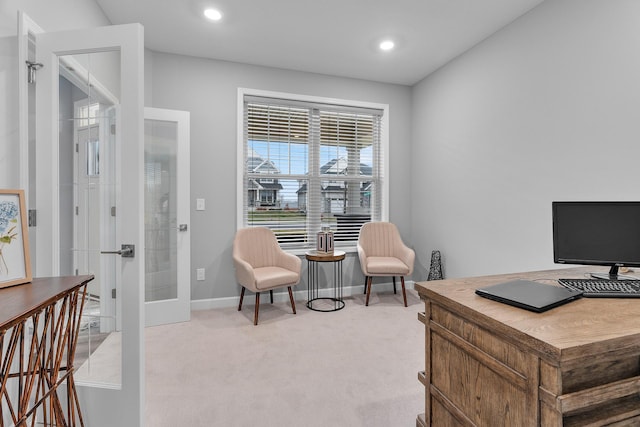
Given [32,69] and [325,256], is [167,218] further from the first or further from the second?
[32,69]

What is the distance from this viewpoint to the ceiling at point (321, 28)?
2.59 metres

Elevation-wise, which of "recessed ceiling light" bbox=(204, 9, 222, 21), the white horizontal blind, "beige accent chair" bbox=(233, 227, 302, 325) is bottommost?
"beige accent chair" bbox=(233, 227, 302, 325)

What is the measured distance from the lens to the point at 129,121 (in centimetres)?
156

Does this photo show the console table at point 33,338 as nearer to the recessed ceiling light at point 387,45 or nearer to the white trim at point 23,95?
the white trim at point 23,95

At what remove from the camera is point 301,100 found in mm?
3846

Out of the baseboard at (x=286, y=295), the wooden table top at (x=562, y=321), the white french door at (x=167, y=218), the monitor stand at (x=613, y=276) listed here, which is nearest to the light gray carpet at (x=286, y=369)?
the baseboard at (x=286, y=295)

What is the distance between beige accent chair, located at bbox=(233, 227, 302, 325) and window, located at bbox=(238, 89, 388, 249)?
22cm

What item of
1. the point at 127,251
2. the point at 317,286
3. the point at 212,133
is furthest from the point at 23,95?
the point at 317,286

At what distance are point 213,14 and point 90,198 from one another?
6.16 ft

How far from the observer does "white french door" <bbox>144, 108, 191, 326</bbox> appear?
3121 millimetres

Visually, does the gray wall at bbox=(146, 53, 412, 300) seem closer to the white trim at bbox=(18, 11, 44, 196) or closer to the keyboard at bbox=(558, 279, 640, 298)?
the white trim at bbox=(18, 11, 44, 196)

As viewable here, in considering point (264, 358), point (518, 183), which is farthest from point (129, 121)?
point (518, 183)

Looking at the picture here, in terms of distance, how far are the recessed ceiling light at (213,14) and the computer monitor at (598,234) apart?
2.78m

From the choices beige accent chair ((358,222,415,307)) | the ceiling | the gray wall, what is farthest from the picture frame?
beige accent chair ((358,222,415,307))
